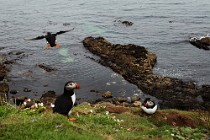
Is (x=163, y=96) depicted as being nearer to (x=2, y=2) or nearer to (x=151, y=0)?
(x=151, y=0)

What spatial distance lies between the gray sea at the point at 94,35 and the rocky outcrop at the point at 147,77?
1049 mm

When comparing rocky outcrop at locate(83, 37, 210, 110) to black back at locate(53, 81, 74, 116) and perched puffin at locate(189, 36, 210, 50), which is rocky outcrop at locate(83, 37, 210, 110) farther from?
black back at locate(53, 81, 74, 116)

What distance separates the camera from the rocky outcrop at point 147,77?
98.5 ft

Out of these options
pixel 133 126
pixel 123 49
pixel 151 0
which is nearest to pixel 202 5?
pixel 151 0

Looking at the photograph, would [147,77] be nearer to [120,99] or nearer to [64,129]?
[120,99]

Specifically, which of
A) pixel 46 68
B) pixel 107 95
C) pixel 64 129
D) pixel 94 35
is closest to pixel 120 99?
pixel 107 95

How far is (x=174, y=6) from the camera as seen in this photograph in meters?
74.9

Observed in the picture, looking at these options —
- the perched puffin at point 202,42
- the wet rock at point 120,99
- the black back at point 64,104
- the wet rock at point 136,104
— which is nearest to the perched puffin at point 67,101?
the black back at point 64,104

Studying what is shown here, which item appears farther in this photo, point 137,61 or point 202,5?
point 202,5

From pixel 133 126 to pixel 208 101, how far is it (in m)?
15.6

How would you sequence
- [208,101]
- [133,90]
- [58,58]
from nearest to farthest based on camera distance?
[208,101], [133,90], [58,58]

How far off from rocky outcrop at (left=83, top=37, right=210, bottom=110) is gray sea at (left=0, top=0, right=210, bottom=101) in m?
1.05

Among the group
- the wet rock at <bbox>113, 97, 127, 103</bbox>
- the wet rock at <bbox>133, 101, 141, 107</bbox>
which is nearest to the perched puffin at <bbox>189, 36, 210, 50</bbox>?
the wet rock at <bbox>113, 97, 127, 103</bbox>

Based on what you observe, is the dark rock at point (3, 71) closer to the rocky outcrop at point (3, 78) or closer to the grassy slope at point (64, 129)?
the rocky outcrop at point (3, 78)
